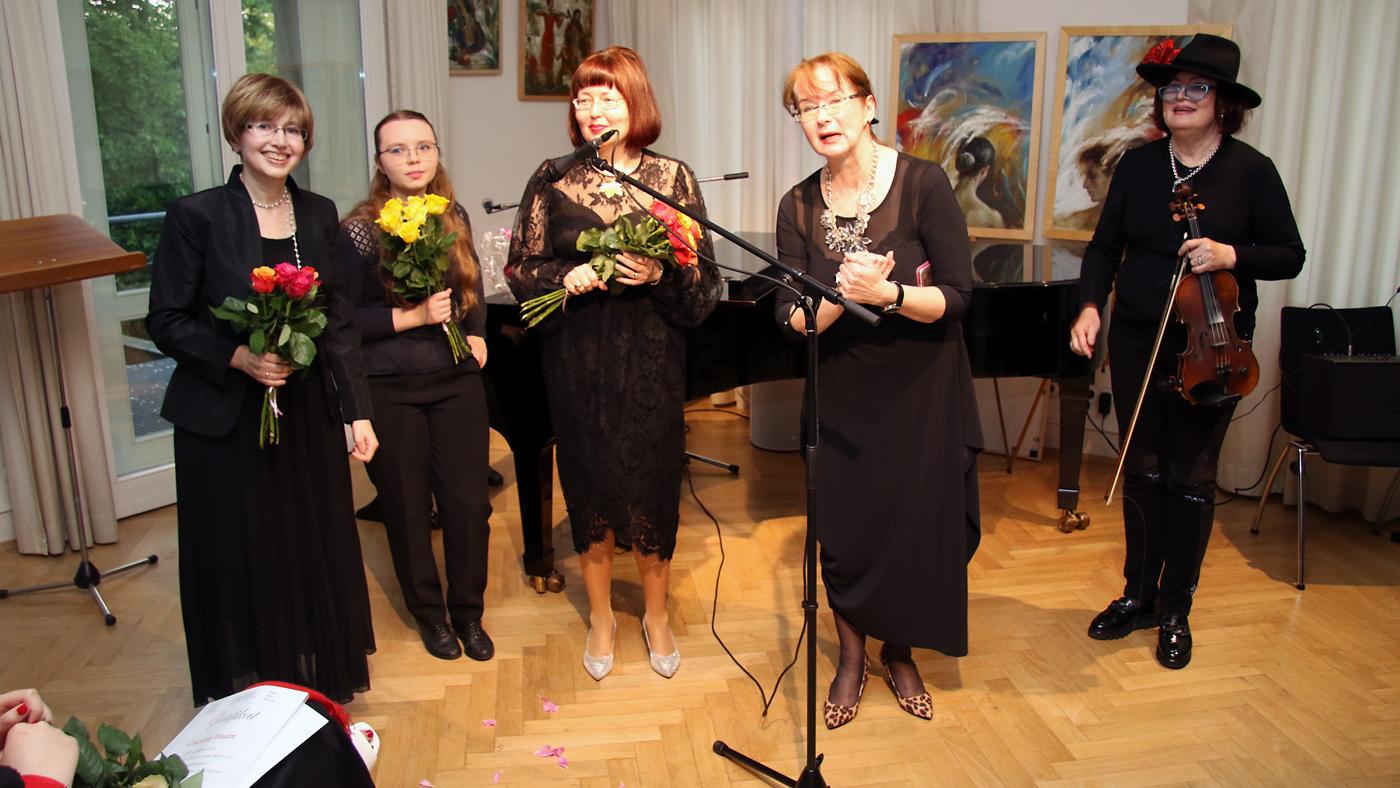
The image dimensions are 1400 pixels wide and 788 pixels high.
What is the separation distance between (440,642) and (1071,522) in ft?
8.78

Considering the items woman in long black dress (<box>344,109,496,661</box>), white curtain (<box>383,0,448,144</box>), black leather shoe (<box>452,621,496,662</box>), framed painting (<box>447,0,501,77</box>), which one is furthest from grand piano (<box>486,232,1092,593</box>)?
framed painting (<box>447,0,501,77</box>)

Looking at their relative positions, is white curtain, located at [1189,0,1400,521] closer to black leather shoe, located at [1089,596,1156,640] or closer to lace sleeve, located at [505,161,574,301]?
black leather shoe, located at [1089,596,1156,640]

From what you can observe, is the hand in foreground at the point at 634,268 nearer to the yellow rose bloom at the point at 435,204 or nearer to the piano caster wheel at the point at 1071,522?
the yellow rose bloom at the point at 435,204

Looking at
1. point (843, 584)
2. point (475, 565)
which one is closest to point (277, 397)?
point (475, 565)

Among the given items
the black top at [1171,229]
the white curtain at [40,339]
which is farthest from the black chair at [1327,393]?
the white curtain at [40,339]

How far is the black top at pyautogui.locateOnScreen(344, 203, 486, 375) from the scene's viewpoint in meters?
3.39

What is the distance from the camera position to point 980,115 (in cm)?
572

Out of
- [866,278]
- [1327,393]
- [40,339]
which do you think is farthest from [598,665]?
[1327,393]

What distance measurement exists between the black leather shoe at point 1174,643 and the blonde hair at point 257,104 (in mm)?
3050

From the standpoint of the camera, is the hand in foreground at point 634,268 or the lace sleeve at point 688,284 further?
the lace sleeve at point 688,284

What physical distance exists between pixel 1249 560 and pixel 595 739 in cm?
281

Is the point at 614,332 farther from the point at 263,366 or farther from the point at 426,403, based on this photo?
the point at 263,366

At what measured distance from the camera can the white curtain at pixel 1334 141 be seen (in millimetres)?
4711

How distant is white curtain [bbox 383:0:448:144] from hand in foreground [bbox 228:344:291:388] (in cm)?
356
